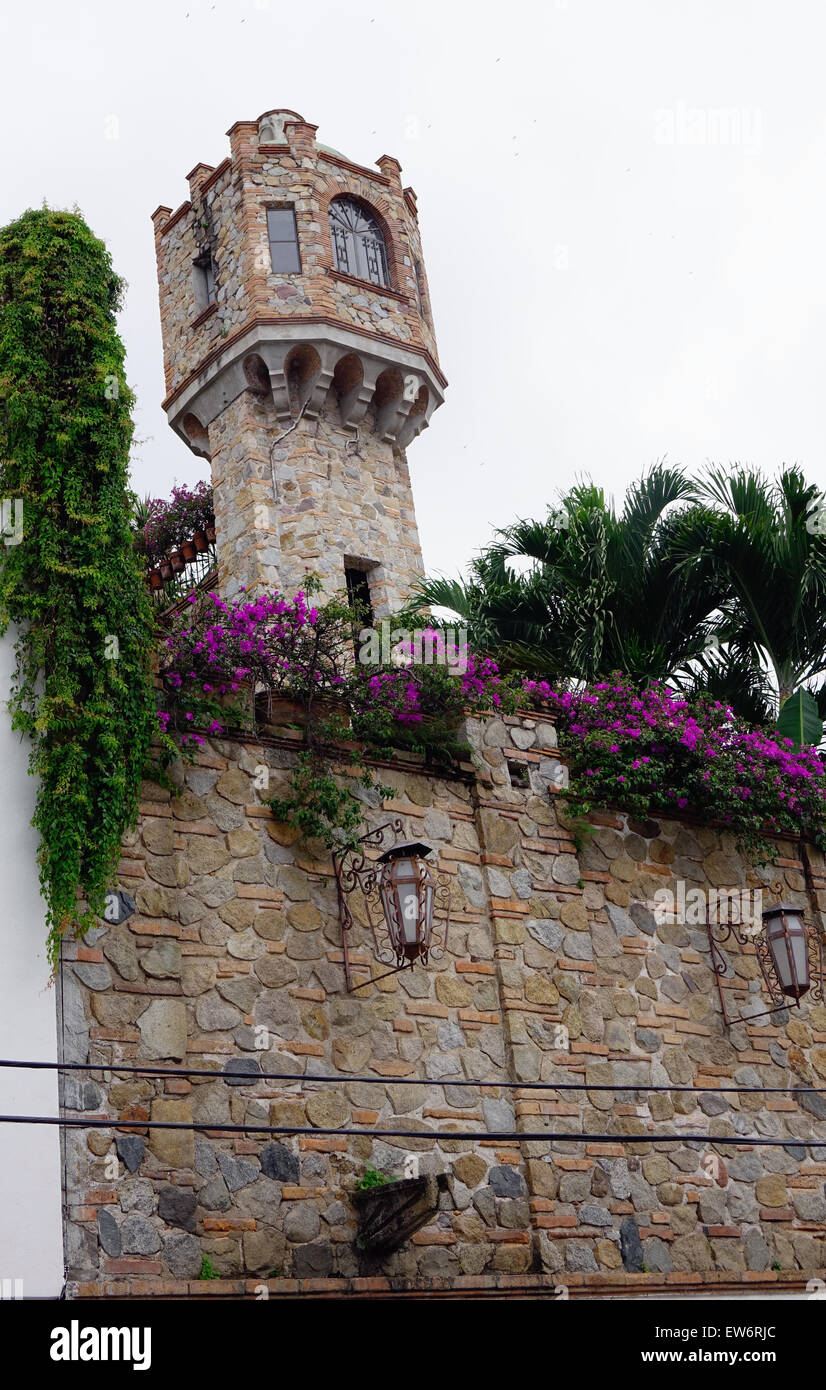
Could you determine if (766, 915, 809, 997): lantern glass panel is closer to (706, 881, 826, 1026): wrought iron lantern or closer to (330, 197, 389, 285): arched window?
(706, 881, 826, 1026): wrought iron lantern

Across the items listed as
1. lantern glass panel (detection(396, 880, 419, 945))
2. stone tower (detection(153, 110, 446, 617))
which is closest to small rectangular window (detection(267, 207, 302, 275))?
stone tower (detection(153, 110, 446, 617))

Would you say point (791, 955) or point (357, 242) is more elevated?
point (357, 242)

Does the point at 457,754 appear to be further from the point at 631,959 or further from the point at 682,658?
the point at 682,658

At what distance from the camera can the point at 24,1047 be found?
28.2ft

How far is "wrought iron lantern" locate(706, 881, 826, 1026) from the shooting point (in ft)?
39.6

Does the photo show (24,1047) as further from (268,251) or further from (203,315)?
(268,251)

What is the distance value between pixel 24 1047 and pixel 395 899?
8.50 feet

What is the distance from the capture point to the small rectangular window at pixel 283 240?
18594 millimetres

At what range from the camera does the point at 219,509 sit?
18.2 m

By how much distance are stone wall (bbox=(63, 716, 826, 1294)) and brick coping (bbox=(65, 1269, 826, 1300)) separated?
3cm

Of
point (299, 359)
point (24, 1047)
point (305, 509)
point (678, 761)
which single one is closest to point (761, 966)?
point (678, 761)

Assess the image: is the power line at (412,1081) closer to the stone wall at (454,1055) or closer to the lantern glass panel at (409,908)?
the stone wall at (454,1055)
